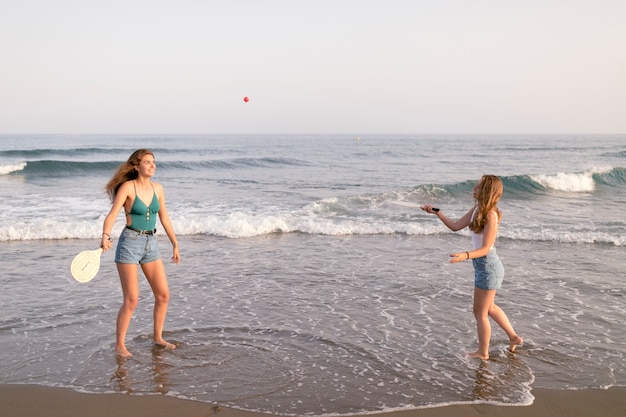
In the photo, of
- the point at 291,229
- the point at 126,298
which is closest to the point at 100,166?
the point at 291,229

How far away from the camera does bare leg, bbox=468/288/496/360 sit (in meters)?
5.18

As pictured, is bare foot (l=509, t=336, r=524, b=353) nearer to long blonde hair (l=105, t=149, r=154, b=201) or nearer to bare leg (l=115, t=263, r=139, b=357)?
bare leg (l=115, t=263, r=139, b=357)

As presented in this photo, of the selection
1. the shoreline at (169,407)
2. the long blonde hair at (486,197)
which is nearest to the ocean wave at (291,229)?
the long blonde hair at (486,197)

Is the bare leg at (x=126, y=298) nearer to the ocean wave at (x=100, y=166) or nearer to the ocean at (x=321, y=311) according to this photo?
the ocean at (x=321, y=311)

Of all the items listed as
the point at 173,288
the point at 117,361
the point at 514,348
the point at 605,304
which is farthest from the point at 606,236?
the point at 117,361

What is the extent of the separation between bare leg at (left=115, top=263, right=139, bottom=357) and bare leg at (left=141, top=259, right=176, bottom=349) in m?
0.16

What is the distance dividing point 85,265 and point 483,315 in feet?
12.8

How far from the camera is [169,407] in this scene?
419 cm

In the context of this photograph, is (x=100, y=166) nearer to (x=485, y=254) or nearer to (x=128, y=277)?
(x=128, y=277)

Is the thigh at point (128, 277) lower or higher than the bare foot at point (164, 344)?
higher

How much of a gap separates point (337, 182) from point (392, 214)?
385 inches

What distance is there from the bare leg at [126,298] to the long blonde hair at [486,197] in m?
3.31

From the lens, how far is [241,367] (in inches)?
195

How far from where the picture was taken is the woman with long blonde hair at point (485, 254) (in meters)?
4.95
